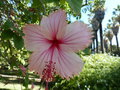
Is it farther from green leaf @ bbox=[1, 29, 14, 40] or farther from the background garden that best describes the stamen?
green leaf @ bbox=[1, 29, 14, 40]

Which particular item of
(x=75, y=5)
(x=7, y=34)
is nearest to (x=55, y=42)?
(x=75, y=5)

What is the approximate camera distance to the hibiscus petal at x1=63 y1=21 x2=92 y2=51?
59cm

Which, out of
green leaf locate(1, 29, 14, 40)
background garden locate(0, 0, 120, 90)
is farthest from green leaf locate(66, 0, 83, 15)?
green leaf locate(1, 29, 14, 40)

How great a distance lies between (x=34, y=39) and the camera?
64cm

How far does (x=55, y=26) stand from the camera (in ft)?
2.03

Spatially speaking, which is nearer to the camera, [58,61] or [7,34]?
[58,61]

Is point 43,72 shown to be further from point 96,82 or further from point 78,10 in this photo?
point 96,82

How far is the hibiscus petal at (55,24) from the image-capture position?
0.59 m

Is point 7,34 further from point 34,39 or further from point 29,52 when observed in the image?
point 34,39

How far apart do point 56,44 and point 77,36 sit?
0.06m

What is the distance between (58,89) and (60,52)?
846cm

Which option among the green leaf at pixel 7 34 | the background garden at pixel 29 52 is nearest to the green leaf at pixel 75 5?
the background garden at pixel 29 52

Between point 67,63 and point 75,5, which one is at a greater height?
point 75,5

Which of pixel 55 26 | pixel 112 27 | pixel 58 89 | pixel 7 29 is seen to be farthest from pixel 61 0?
pixel 112 27
